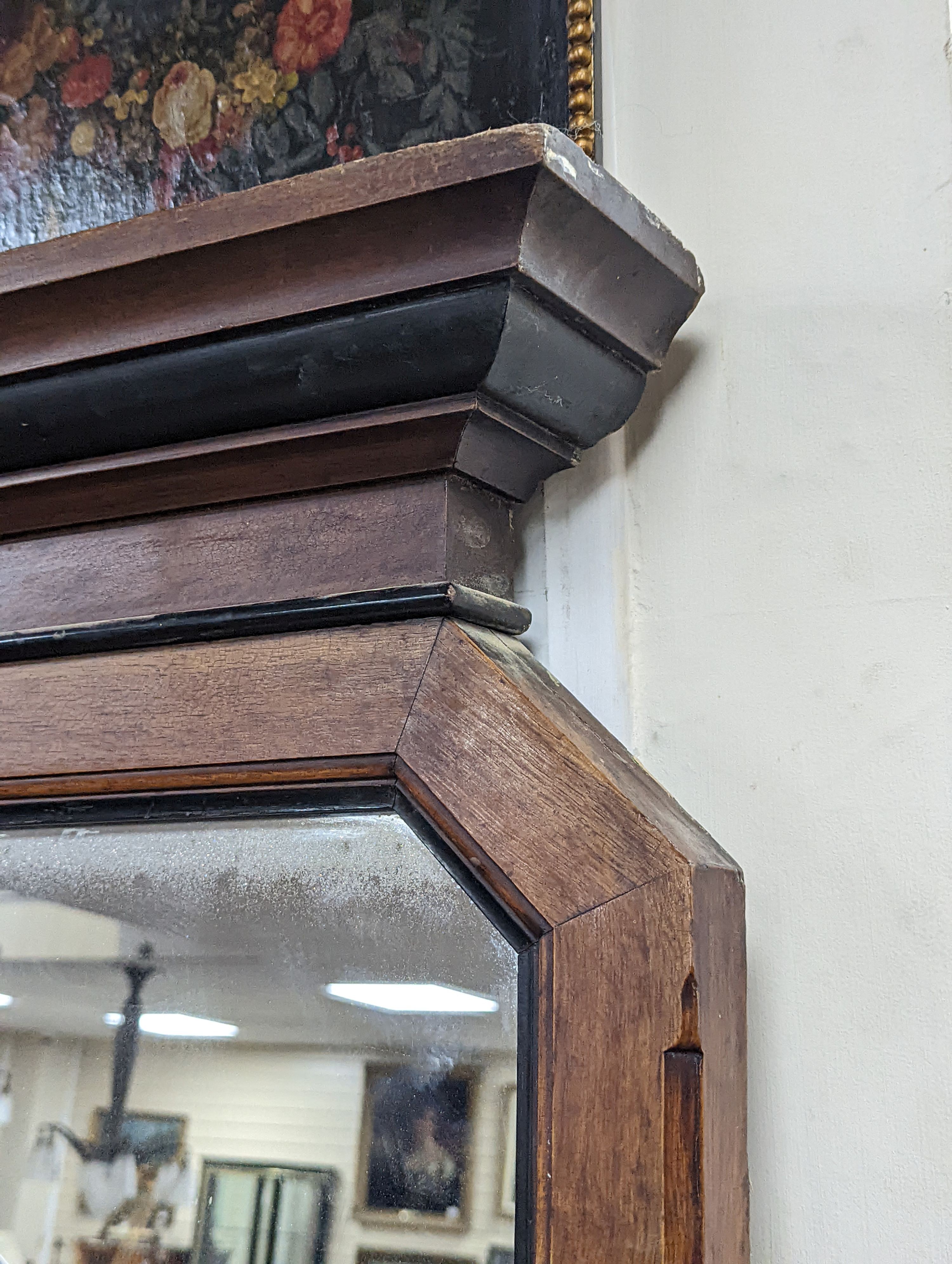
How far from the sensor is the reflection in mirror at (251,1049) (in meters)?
0.50

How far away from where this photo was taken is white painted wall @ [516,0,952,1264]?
529mm

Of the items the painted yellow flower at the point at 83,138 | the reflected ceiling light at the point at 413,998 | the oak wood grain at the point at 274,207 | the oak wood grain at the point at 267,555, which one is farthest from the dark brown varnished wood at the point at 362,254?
the reflected ceiling light at the point at 413,998

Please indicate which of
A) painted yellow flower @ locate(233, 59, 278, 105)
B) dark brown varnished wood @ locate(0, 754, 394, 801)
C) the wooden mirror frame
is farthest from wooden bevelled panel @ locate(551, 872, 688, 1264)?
painted yellow flower @ locate(233, 59, 278, 105)

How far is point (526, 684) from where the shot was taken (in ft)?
1.72

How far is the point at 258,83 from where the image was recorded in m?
0.71

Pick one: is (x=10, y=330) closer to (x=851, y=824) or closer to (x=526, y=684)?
(x=526, y=684)

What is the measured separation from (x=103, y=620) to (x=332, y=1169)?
1.02 feet

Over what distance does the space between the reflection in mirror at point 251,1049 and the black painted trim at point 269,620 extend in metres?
0.10

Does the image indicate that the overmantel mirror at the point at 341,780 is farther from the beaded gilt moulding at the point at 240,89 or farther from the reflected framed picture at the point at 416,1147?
the beaded gilt moulding at the point at 240,89

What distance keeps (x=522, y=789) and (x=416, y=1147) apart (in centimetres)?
17

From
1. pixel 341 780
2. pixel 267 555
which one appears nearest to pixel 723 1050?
pixel 341 780

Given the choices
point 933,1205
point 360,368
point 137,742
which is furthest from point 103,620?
point 933,1205

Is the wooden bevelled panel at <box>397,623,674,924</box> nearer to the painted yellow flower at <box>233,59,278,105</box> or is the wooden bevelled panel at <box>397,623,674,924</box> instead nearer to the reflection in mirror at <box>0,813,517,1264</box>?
the reflection in mirror at <box>0,813,517,1264</box>

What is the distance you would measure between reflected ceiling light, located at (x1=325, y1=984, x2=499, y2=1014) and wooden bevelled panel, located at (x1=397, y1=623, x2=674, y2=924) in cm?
7
